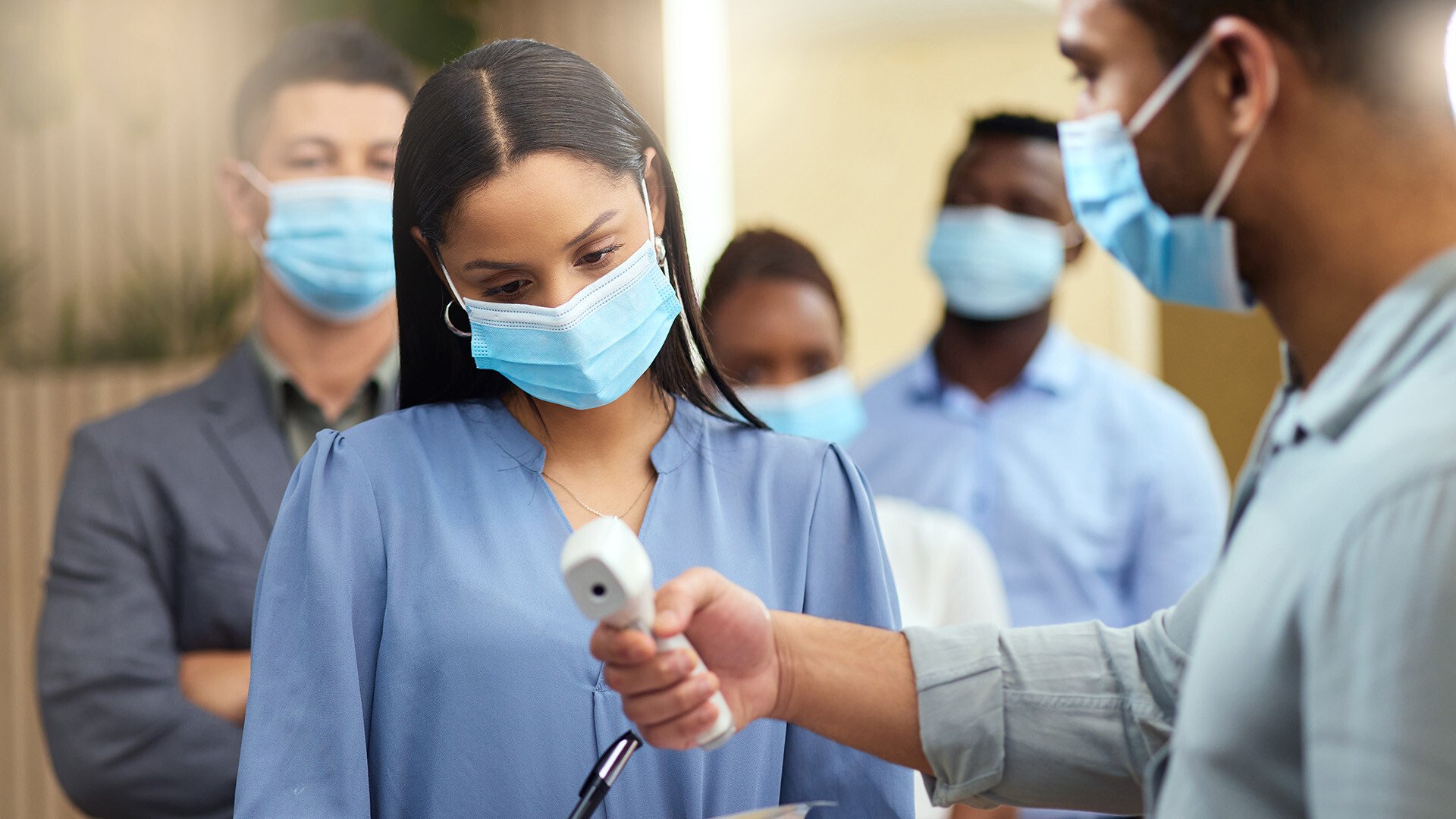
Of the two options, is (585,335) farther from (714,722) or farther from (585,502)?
(714,722)

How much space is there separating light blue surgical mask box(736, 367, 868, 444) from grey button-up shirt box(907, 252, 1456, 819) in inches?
54.1

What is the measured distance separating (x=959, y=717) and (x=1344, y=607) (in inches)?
21.7

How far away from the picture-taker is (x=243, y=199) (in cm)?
230

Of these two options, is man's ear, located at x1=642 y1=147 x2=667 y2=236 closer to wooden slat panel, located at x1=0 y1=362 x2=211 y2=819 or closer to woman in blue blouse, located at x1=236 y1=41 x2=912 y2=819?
woman in blue blouse, located at x1=236 y1=41 x2=912 y2=819

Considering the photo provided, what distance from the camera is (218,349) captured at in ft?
12.2

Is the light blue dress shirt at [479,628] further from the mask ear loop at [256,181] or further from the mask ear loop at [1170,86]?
the mask ear loop at [256,181]

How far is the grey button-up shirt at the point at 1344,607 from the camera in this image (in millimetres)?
827

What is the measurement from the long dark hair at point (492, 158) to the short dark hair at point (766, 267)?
104 centimetres

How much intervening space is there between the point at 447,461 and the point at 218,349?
256 centimetres

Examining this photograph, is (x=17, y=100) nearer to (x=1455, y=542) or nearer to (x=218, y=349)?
(x=218, y=349)

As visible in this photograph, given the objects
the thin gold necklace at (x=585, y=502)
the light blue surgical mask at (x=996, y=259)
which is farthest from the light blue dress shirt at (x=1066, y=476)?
the thin gold necklace at (x=585, y=502)

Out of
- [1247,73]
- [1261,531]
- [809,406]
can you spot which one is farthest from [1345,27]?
[809,406]

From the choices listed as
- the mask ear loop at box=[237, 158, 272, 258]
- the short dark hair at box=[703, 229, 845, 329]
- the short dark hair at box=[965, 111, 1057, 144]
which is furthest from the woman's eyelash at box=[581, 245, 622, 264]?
the short dark hair at box=[965, 111, 1057, 144]

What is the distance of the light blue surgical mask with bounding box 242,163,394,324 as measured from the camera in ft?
7.20
